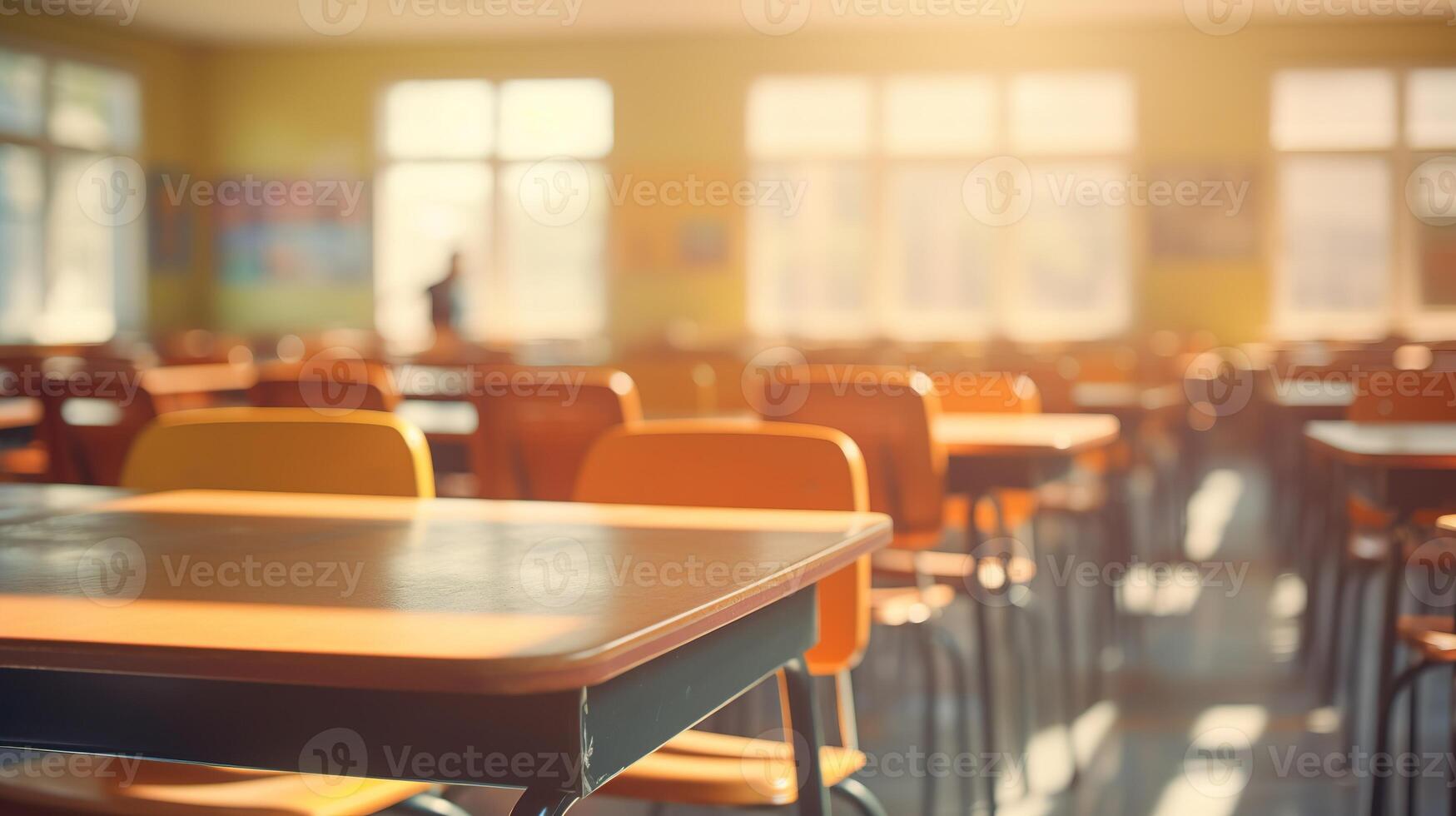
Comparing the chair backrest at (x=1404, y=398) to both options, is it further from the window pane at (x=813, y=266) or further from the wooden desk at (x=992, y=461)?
the window pane at (x=813, y=266)

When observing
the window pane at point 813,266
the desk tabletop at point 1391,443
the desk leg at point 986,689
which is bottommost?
the desk leg at point 986,689

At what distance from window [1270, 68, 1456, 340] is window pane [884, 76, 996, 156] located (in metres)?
2.19

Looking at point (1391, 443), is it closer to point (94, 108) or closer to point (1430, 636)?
point (1430, 636)

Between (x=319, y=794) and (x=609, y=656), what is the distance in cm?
69

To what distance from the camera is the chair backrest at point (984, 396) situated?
361 cm

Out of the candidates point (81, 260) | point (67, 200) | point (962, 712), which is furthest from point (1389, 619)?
point (81, 260)

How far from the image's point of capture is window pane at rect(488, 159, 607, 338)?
439 inches

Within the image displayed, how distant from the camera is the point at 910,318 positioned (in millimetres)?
10953

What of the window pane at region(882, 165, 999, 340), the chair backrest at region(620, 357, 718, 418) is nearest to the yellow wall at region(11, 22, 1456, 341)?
the window pane at region(882, 165, 999, 340)

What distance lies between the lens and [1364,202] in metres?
10.5

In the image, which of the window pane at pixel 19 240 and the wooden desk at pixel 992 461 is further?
the window pane at pixel 19 240

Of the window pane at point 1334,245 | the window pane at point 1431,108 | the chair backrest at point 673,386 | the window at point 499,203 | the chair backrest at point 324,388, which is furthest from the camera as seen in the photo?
the window at point 499,203

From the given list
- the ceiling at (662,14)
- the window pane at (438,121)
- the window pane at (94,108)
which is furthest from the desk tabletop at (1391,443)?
the window pane at (94,108)

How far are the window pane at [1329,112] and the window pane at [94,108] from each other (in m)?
9.03
